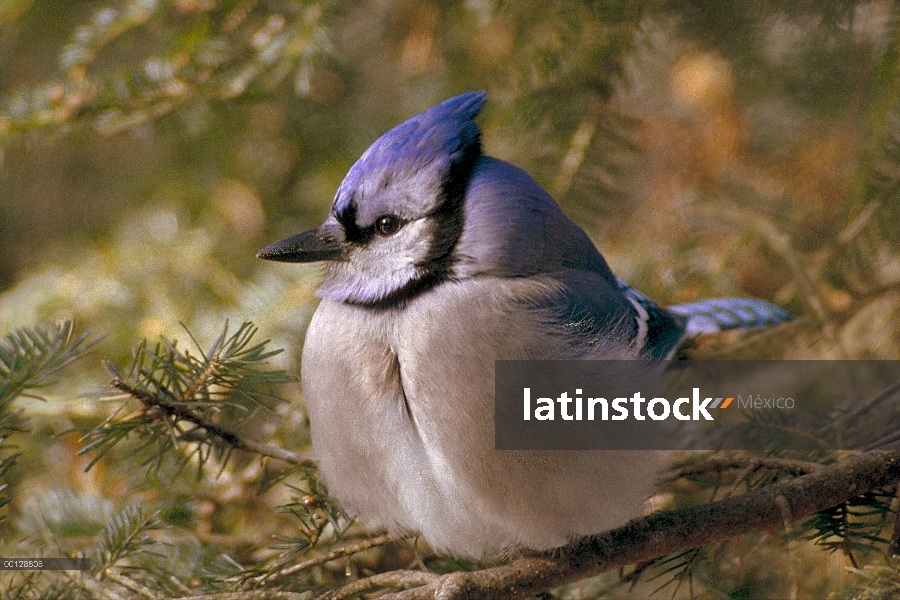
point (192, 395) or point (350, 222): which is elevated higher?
point (350, 222)

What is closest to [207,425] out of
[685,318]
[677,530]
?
[677,530]

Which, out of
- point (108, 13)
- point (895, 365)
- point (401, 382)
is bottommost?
point (895, 365)

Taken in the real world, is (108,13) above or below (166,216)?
above

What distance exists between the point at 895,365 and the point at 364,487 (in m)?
1.05

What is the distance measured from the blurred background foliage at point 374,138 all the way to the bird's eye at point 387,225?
514 millimetres

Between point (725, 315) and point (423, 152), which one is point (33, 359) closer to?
point (423, 152)

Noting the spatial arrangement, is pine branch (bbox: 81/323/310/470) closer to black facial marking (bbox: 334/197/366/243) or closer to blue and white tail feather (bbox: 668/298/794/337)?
black facial marking (bbox: 334/197/366/243)

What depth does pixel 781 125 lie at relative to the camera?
7.41 ft

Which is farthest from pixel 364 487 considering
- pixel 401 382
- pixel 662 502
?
pixel 662 502

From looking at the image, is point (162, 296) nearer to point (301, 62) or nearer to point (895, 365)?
point (301, 62)

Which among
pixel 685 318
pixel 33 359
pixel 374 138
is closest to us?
pixel 33 359

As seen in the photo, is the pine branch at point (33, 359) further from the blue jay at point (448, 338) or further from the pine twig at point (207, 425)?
the blue jay at point (448, 338)

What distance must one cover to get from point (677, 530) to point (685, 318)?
1.71 ft

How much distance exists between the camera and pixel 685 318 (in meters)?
1.50
